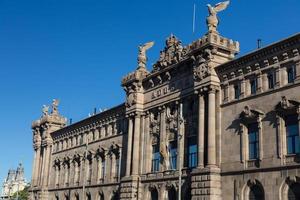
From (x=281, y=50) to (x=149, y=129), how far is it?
68.5 feet

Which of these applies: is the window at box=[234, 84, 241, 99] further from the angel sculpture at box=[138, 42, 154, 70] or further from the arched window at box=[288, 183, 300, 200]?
the angel sculpture at box=[138, 42, 154, 70]

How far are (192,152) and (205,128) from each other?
3400 mm

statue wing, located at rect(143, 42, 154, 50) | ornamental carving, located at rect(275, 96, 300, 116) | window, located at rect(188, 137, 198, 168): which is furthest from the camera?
A: statue wing, located at rect(143, 42, 154, 50)

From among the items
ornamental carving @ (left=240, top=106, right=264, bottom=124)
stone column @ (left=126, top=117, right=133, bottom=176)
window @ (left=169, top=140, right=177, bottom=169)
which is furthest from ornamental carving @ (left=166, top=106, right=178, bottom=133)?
ornamental carving @ (left=240, top=106, right=264, bottom=124)

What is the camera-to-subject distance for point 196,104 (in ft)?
157

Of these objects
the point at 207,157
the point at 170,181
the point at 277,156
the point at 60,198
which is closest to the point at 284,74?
the point at 277,156

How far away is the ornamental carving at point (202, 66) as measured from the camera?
1804 inches

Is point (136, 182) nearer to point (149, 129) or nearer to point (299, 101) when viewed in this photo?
point (149, 129)

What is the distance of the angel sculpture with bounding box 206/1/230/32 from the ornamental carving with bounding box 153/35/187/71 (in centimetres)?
442

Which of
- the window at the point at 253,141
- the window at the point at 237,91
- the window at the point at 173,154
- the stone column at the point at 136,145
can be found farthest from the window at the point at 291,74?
the stone column at the point at 136,145

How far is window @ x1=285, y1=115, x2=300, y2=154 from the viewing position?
37.2m

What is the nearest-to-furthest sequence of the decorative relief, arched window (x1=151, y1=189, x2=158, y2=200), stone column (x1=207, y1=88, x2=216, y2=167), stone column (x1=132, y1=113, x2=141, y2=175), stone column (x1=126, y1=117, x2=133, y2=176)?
1. stone column (x1=207, y1=88, x2=216, y2=167)
2. arched window (x1=151, y1=189, x2=158, y2=200)
3. the decorative relief
4. stone column (x1=132, y1=113, x2=141, y2=175)
5. stone column (x1=126, y1=117, x2=133, y2=176)

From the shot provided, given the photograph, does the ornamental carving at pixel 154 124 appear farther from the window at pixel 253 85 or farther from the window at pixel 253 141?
the window at pixel 253 85

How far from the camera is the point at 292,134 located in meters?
37.7
